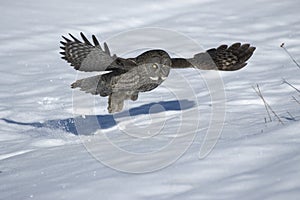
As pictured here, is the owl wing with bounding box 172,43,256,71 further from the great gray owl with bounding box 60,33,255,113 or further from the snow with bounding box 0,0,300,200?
the snow with bounding box 0,0,300,200

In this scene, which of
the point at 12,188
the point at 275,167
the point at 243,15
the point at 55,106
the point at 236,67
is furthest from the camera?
the point at 243,15

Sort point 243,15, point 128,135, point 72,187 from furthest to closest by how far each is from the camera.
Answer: point 243,15
point 128,135
point 72,187

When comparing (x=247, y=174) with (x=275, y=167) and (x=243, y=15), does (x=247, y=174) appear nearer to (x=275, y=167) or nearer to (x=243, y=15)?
(x=275, y=167)

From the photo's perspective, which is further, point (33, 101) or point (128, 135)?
point (33, 101)

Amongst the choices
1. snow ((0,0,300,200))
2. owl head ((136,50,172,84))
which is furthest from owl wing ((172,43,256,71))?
snow ((0,0,300,200))

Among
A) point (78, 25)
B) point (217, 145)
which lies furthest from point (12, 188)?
point (78, 25)

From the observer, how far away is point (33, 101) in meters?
8.57

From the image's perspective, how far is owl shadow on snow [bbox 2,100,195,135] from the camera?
7.06 metres

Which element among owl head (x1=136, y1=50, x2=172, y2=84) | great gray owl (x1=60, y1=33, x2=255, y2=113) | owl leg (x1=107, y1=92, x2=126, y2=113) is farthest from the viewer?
owl leg (x1=107, y1=92, x2=126, y2=113)

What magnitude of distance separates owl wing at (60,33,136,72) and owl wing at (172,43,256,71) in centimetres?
60

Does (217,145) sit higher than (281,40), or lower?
lower

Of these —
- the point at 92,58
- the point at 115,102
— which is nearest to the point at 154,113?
the point at 115,102

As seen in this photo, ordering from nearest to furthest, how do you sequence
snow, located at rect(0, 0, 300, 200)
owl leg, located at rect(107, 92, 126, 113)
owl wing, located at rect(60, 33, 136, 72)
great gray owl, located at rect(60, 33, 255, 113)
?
snow, located at rect(0, 0, 300, 200) < owl wing, located at rect(60, 33, 136, 72) < great gray owl, located at rect(60, 33, 255, 113) < owl leg, located at rect(107, 92, 126, 113)

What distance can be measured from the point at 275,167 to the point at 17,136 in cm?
390
